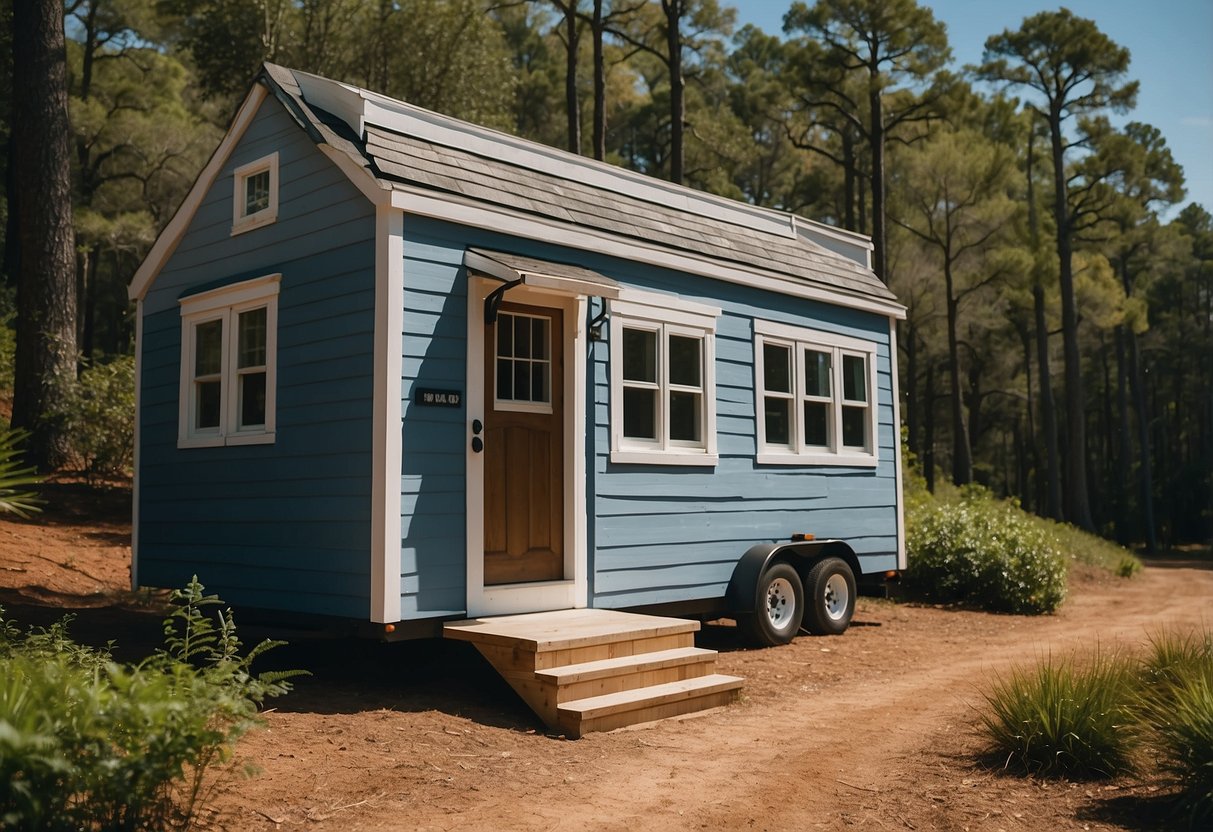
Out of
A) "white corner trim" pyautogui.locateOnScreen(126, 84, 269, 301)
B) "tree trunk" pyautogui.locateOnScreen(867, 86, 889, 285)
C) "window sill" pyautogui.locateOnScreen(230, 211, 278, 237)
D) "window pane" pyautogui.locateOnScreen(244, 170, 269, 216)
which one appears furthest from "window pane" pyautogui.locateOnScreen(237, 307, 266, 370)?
"tree trunk" pyautogui.locateOnScreen(867, 86, 889, 285)

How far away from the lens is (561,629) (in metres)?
7.29

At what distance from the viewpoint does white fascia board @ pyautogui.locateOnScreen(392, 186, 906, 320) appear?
7.54m

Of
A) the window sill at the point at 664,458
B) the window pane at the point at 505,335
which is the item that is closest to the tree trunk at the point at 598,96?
the window sill at the point at 664,458

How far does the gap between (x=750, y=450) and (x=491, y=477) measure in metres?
3.17

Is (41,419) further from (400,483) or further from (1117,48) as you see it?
(1117,48)

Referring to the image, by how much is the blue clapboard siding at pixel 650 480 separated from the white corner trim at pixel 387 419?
0.32ft

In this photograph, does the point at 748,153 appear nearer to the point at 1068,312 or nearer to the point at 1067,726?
the point at 1068,312

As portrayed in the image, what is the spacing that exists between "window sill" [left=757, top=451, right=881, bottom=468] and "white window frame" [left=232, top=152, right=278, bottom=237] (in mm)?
5002

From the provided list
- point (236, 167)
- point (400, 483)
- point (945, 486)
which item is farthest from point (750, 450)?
point (945, 486)

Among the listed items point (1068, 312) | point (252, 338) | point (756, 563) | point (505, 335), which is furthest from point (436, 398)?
point (1068, 312)

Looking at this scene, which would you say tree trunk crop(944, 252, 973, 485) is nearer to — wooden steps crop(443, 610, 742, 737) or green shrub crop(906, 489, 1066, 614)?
green shrub crop(906, 489, 1066, 614)

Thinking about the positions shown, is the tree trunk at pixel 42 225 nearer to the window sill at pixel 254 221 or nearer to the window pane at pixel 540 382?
the window sill at pixel 254 221

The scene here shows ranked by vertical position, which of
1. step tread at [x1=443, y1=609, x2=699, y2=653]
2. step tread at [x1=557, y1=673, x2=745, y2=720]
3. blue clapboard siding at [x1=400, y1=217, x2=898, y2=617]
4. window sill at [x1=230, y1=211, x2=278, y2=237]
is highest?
window sill at [x1=230, y1=211, x2=278, y2=237]

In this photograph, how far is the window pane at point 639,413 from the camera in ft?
29.7
